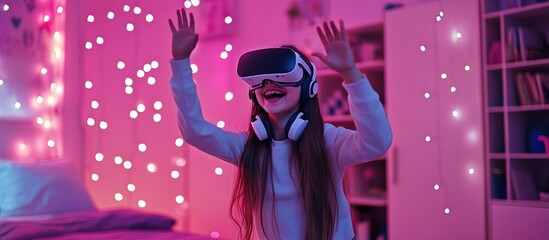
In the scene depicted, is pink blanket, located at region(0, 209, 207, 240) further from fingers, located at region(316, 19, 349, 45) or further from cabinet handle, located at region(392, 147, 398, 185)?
fingers, located at region(316, 19, 349, 45)

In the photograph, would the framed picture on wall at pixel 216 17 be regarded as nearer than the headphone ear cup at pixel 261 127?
No

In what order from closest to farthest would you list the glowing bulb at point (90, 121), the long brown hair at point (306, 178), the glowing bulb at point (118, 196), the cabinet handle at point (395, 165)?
the long brown hair at point (306, 178), the cabinet handle at point (395, 165), the glowing bulb at point (90, 121), the glowing bulb at point (118, 196)

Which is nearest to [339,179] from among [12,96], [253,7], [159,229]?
[159,229]

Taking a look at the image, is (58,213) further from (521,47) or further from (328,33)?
(521,47)

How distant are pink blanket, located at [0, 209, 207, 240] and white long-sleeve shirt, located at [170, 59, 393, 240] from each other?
4.46 feet

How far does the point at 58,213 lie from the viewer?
A: 297cm

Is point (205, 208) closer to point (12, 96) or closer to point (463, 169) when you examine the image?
point (12, 96)

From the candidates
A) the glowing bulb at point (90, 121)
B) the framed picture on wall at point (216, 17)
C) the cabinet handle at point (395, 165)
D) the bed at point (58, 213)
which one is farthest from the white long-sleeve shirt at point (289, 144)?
the framed picture on wall at point (216, 17)

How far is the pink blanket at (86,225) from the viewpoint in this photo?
7.98 ft

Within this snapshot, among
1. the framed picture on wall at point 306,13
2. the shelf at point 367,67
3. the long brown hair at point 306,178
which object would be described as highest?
the framed picture on wall at point 306,13

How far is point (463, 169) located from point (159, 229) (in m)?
1.54

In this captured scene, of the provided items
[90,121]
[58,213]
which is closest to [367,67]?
[90,121]

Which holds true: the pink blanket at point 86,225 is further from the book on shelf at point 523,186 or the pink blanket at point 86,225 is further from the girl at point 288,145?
the book on shelf at point 523,186

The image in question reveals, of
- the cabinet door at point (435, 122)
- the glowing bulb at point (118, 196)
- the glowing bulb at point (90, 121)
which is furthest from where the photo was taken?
the glowing bulb at point (118, 196)
